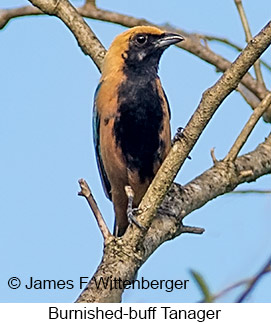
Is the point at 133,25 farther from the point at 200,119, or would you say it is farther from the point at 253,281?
the point at 253,281

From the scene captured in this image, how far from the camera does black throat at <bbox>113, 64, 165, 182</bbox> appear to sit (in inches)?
227

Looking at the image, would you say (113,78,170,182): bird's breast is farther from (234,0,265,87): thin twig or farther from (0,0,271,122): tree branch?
(234,0,265,87): thin twig

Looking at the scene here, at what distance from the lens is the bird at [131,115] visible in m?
5.79

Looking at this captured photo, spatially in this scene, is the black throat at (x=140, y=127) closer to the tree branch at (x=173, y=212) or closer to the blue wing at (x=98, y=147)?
the blue wing at (x=98, y=147)

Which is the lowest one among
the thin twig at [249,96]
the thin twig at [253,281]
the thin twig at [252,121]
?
the thin twig at [253,281]

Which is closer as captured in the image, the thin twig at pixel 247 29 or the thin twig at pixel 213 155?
the thin twig at pixel 213 155

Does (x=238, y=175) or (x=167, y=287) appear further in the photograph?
(x=238, y=175)

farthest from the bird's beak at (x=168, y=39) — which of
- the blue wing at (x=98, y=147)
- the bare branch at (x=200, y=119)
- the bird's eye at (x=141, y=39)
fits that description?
the bare branch at (x=200, y=119)

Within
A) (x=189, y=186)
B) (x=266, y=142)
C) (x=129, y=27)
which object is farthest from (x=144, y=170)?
(x=129, y=27)

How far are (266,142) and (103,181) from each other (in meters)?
1.49

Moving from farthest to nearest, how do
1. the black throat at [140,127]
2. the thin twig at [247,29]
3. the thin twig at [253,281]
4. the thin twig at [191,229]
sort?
1. the thin twig at [247,29]
2. the black throat at [140,127]
3. the thin twig at [191,229]
4. the thin twig at [253,281]

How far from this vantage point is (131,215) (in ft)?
13.5
